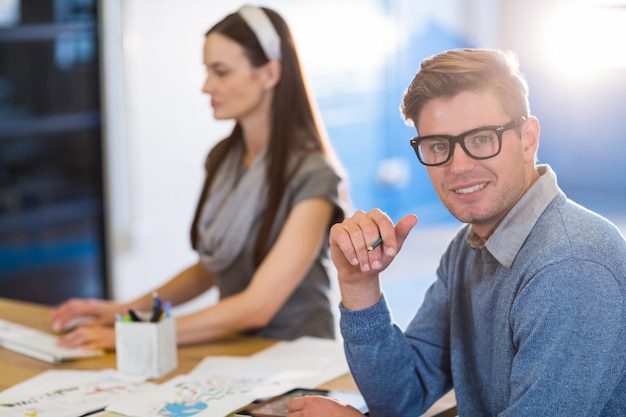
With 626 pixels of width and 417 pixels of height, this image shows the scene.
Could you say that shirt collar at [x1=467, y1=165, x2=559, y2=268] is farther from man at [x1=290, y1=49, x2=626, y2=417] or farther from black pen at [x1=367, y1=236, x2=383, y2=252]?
black pen at [x1=367, y1=236, x2=383, y2=252]

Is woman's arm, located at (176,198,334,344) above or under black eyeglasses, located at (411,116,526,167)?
under

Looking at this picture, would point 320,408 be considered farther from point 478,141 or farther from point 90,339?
point 90,339

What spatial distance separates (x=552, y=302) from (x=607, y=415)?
0.20 metres

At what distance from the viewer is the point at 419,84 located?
1554 millimetres

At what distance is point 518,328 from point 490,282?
15cm

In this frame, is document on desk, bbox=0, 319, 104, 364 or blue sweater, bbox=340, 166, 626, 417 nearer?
blue sweater, bbox=340, 166, 626, 417

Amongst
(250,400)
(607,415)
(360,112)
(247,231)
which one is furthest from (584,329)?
(360,112)

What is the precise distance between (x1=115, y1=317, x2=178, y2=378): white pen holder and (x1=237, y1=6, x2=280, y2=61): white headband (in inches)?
32.0

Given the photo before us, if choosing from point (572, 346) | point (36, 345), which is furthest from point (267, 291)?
point (572, 346)

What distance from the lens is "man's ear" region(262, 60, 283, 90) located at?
2.46 meters

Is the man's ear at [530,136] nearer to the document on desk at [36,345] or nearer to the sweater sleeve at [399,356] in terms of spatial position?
the sweater sleeve at [399,356]

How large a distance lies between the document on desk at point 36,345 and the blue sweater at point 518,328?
2.30 feet

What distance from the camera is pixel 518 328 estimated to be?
4.75ft

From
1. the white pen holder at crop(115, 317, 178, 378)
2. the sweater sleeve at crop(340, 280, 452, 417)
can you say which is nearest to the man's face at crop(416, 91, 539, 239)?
the sweater sleeve at crop(340, 280, 452, 417)
